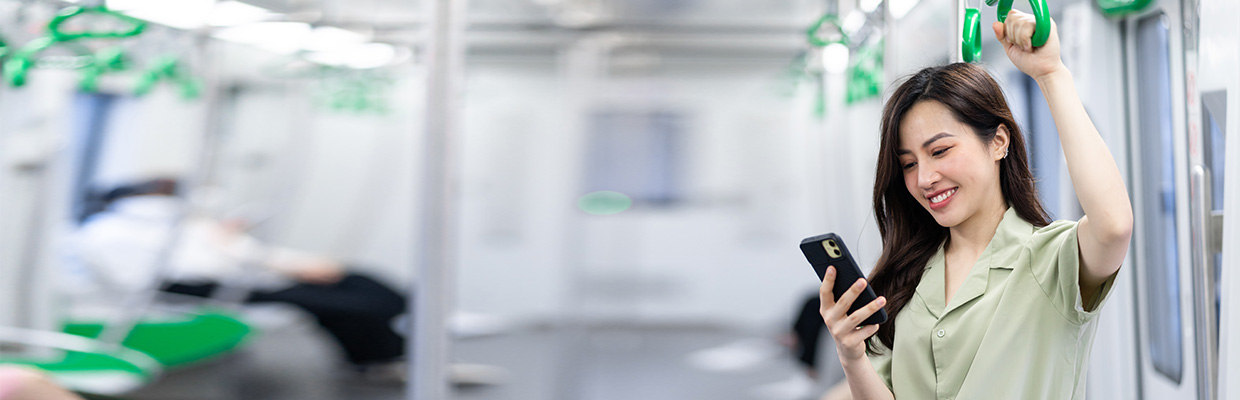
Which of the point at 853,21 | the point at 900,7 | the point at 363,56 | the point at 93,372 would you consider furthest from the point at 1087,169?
the point at 363,56

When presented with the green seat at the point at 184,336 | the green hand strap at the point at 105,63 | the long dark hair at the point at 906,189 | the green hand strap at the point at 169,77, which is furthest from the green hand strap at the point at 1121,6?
the green seat at the point at 184,336

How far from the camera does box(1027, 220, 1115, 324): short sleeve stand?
71 cm

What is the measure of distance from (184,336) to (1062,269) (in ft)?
12.7

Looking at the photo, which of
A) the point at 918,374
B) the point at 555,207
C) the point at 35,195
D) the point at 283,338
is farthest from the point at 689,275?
the point at 918,374

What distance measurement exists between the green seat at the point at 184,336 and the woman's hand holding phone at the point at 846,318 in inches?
141

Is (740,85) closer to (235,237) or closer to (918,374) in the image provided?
(235,237)

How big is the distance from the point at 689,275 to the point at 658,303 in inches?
12.7

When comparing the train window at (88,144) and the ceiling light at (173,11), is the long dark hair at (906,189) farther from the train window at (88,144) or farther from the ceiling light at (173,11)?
the train window at (88,144)

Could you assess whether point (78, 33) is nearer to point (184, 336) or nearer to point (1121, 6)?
point (184, 336)

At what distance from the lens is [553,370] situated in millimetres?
4609

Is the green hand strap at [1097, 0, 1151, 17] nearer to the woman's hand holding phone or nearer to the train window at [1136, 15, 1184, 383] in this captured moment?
the train window at [1136, 15, 1184, 383]

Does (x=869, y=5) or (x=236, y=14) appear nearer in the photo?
(x=869, y=5)

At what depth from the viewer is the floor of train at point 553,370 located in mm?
3934

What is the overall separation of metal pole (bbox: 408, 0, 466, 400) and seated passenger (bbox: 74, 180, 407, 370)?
2.12 meters
